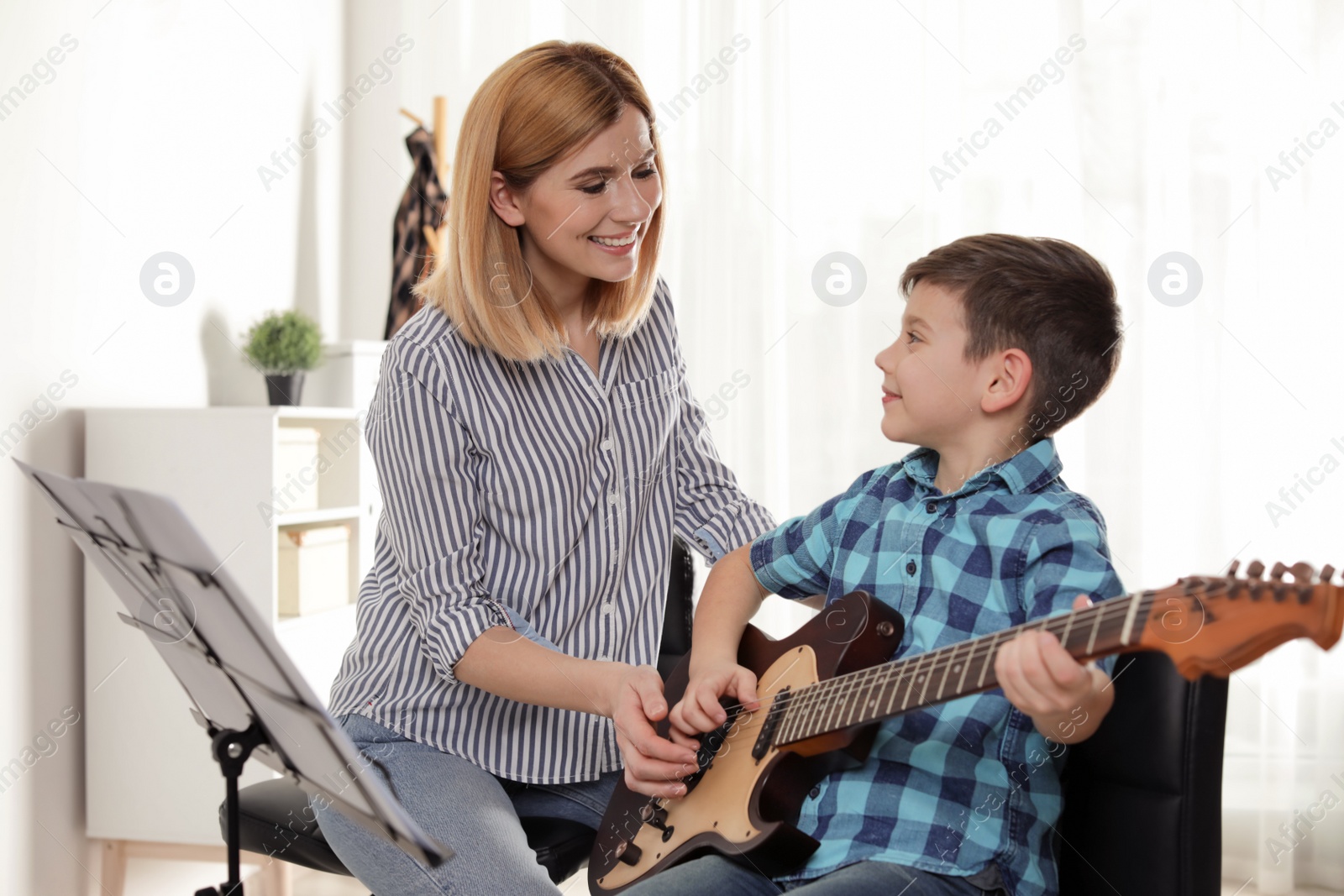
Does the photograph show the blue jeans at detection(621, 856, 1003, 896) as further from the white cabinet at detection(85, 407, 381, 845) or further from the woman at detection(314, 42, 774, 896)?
the white cabinet at detection(85, 407, 381, 845)

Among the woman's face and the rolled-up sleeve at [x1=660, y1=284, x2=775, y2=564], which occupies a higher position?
the woman's face

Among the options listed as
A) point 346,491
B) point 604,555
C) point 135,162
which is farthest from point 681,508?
point 135,162

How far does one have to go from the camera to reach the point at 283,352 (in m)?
2.57

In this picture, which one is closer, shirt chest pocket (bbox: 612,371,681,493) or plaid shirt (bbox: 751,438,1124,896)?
plaid shirt (bbox: 751,438,1124,896)

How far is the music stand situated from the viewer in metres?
0.79

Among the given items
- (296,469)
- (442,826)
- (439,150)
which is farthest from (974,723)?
(439,150)

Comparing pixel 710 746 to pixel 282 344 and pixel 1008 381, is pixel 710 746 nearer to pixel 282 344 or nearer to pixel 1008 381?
pixel 1008 381

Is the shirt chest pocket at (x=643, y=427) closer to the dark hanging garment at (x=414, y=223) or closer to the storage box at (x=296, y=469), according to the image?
the storage box at (x=296, y=469)

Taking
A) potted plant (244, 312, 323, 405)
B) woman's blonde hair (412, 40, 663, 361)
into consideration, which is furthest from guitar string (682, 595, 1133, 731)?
potted plant (244, 312, 323, 405)

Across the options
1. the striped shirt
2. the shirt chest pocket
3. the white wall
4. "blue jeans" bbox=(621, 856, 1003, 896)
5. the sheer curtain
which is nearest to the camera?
"blue jeans" bbox=(621, 856, 1003, 896)

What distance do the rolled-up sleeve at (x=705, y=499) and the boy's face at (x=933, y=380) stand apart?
36 cm

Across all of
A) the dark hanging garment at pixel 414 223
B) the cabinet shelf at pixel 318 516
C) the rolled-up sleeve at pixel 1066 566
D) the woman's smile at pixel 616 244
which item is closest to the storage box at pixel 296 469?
the cabinet shelf at pixel 318 516

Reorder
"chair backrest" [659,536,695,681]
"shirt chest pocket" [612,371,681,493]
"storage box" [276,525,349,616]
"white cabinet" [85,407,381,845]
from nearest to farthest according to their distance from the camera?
"shirt chest pocket" [612,371,681,493] → "chair backrest" [659,536,695,681] → "white cabinet" [85,407,381,845] → "storage box" [276,525,349,616]

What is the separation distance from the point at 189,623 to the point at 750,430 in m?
2.30
